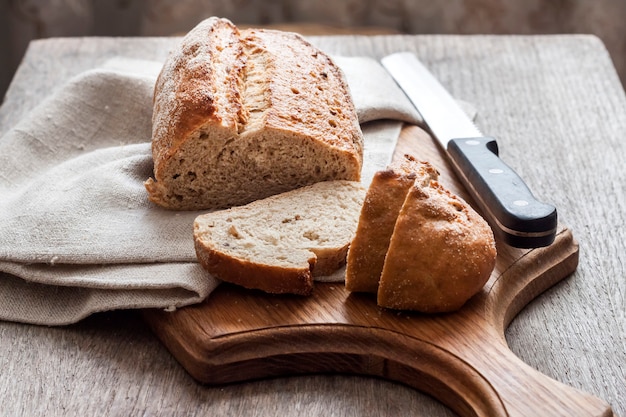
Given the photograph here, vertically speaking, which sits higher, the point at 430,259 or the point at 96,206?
the point at 430,259

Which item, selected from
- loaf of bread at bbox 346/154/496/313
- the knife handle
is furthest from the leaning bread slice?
the knife handle

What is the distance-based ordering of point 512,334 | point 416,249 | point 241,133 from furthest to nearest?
1. point 241,133
2. point 512,334
3. point 416,249

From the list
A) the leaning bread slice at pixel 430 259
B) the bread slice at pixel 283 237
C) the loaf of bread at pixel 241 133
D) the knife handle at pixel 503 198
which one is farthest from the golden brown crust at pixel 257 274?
the knife handle at pixel 503 198

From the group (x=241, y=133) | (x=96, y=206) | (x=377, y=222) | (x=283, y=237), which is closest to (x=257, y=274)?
(x=283, y=237)

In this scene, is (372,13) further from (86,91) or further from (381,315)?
(381,315)

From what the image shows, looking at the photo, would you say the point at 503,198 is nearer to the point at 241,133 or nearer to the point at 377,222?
the point at 377,222

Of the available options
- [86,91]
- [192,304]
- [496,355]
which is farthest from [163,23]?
[496,355]
